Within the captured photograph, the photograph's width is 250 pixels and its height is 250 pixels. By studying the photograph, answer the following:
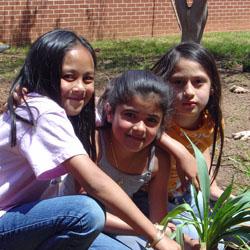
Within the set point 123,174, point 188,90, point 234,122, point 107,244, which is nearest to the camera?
point 107,244

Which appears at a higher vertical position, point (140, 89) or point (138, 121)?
point (140, 89)

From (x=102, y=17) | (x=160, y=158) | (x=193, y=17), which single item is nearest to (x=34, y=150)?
(x=160, y=158)

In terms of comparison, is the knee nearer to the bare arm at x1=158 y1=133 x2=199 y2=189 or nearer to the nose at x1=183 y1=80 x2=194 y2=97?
the bare arm at x1=158 y1=133 x2=199 y2=189

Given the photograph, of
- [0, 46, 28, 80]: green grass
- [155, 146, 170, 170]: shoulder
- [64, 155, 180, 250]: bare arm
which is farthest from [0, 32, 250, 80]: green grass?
[64, 155, 180, 250]: bare arm

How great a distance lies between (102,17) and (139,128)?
28.7ft

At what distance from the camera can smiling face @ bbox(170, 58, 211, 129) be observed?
3.00 metres

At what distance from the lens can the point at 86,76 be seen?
2.64m

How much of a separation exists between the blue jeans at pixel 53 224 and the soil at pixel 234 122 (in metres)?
0.93

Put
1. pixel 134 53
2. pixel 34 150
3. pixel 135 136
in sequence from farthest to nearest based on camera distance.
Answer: pixel 134 53 → pixel 135 136 → pixel 34 150

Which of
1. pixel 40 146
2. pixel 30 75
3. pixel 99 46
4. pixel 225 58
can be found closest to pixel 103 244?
pixel 40 146

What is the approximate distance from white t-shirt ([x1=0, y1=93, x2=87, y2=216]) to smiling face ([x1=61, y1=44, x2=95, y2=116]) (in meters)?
0.14

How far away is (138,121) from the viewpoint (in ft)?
8.59

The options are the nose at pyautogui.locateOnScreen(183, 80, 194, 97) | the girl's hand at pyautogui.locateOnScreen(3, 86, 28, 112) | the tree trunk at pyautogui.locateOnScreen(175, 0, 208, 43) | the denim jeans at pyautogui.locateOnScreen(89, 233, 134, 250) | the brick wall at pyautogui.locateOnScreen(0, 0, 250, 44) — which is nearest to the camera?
the girl's hand at pyautogui.locateOnScreen(3, 86, 28, 112)

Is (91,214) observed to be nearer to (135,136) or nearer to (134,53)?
(135,136)
